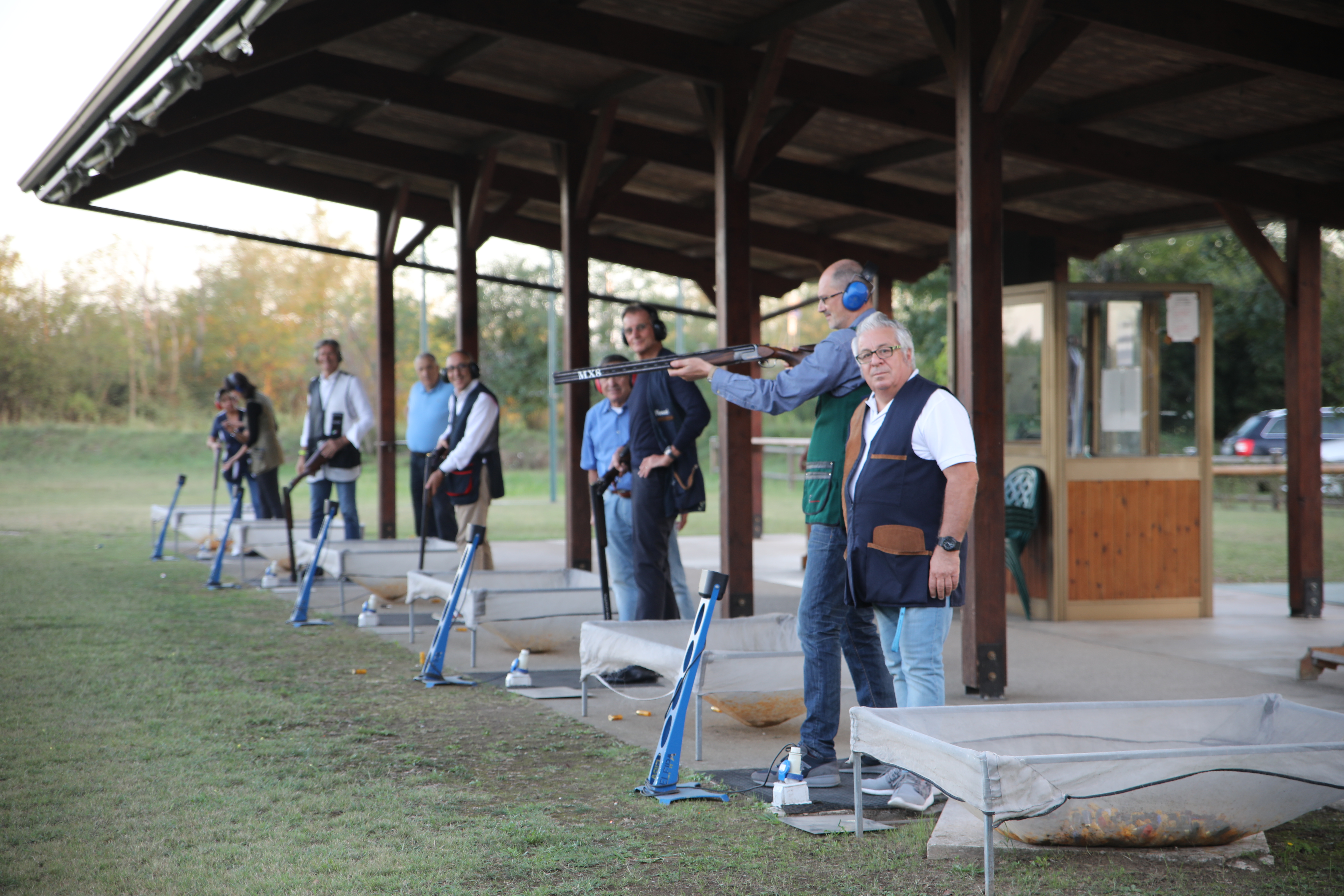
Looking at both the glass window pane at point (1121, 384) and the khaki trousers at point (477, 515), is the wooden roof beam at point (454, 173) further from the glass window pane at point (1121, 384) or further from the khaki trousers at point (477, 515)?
the glass window pane at point (1121, 384)

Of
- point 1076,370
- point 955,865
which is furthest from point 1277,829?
point 1076,370

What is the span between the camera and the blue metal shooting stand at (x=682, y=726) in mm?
4148

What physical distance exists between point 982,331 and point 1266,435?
22565 mm

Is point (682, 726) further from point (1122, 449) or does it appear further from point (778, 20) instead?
point (1122, 449)

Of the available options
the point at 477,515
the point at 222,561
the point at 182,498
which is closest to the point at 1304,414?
the point at 477,515

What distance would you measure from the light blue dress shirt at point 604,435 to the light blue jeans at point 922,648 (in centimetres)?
292

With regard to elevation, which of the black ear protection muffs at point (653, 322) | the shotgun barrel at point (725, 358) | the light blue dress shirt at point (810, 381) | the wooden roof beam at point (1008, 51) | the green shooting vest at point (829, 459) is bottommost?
the green shooting vest at point (829, 459)

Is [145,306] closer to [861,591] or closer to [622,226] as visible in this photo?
[622,226]

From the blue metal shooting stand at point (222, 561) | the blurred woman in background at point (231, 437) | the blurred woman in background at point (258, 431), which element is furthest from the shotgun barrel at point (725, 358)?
the blurred woman in background at point (231, 437)

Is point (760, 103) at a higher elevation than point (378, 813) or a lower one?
higher

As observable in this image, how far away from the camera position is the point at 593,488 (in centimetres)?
659

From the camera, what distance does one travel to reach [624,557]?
671 cm

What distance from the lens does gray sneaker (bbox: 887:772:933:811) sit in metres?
3.99

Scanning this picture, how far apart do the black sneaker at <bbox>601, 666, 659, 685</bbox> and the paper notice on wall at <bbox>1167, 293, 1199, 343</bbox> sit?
4771 millimetres
